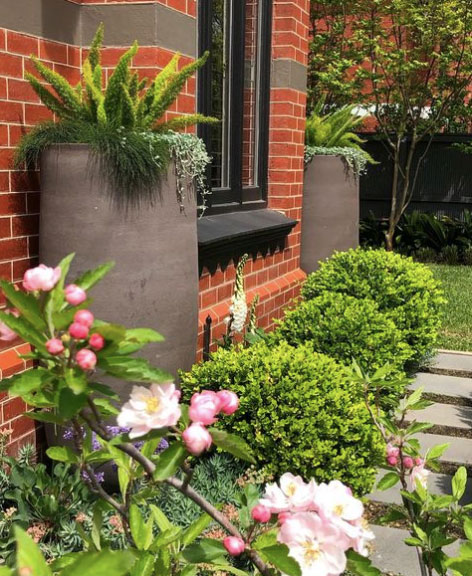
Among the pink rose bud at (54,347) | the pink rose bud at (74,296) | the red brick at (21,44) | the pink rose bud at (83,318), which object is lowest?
the pink rose bud at (54,347)

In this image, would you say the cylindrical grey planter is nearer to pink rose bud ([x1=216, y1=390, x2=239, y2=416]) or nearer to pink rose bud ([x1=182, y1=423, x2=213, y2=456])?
pink rose bud ([x1=216, y1=390, x2=239, y2=416])

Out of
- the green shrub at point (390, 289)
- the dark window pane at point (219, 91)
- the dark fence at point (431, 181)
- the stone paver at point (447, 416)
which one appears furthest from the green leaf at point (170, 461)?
the dark fence at point (431, 181)

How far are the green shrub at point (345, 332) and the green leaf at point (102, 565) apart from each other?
3571 mm

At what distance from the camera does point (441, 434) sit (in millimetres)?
4598

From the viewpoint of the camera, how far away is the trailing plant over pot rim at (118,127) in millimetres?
3195

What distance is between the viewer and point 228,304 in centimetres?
512

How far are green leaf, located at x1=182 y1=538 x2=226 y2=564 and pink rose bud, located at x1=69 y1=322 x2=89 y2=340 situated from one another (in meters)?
0.53

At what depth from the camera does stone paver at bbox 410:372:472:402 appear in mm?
5348

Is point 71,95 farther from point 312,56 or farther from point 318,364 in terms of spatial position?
point 312,56

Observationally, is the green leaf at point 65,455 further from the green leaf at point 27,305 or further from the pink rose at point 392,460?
the pink rose at point 392,460

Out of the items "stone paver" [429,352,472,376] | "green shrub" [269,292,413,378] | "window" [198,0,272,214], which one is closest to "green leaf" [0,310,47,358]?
"green shrub" [269,292,413,378]

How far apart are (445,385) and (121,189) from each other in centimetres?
336

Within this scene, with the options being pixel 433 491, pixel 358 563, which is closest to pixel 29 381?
pixel 358 563

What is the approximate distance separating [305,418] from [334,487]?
2.19m
